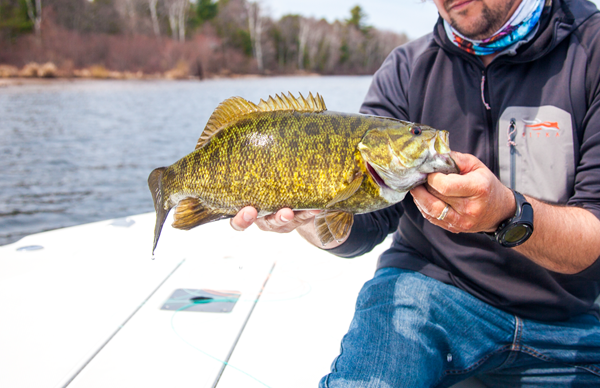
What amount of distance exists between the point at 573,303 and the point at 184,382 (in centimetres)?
183

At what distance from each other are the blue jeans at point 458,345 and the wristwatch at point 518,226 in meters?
0.49

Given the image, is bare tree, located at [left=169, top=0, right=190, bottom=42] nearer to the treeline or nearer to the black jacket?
the treeline

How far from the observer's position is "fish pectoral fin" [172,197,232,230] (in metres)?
1.94

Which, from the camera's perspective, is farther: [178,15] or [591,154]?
[178,15]

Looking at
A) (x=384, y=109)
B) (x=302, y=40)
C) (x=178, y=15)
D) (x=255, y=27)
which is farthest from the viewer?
(x=302, y=40)

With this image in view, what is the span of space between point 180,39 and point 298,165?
5933 cm

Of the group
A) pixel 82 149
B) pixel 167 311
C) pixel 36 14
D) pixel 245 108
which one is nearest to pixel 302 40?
pixel 36 14

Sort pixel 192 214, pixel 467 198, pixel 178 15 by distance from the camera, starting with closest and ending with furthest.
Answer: pixel 467 198 < pixel 192 214 < pixel 178 15

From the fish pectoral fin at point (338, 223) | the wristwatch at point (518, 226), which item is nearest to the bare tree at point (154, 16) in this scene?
the fish pectoral fin at point (338, 223)

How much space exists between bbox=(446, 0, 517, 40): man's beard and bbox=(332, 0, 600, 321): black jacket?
12cm

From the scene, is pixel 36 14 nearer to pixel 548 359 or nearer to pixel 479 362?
pixel 479 362

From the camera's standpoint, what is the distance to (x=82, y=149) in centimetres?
1416

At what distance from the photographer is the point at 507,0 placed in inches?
83.1

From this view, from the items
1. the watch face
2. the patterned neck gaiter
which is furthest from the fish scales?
the patterned neck gaiter
